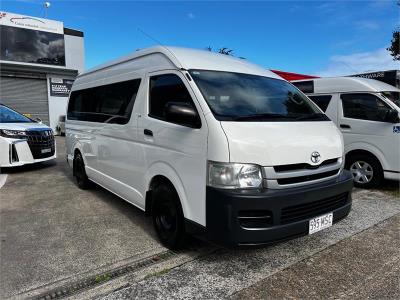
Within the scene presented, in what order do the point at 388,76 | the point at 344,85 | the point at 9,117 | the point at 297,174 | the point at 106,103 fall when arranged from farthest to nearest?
the point at 9,117, the point at 388,76, the point at 344,85, the point at 106,103, the point at 297,174

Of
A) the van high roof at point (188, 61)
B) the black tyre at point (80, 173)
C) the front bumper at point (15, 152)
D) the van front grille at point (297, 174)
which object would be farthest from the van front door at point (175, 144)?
the front bumper at point (15, 152)

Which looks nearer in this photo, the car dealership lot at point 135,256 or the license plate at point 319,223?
the car dealership lot at point 135,256

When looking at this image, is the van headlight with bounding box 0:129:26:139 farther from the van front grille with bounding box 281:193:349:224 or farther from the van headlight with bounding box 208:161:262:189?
the van front grille with bounding box 281:193:349:224

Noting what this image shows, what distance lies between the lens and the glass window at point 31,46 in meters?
19.5

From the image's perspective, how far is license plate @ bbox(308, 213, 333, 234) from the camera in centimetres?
328

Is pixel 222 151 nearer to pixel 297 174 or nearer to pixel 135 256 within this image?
pixel 297 174

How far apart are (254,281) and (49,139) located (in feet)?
25.0

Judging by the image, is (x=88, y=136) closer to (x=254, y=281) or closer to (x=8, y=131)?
(x=8, y=131)

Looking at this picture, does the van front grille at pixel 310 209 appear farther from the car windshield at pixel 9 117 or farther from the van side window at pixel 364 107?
the car windshield at pixel 9 117

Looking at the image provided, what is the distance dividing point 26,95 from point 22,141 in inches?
528

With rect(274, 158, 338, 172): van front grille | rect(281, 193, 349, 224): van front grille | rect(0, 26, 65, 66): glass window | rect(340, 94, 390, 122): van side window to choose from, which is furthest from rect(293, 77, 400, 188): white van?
rect(0, 26, 65, 66): glass window

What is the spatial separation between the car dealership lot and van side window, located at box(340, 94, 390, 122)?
179 cm

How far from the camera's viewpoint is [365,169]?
6.72m

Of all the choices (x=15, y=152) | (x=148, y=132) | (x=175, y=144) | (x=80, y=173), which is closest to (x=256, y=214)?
(x=175, y=144)
